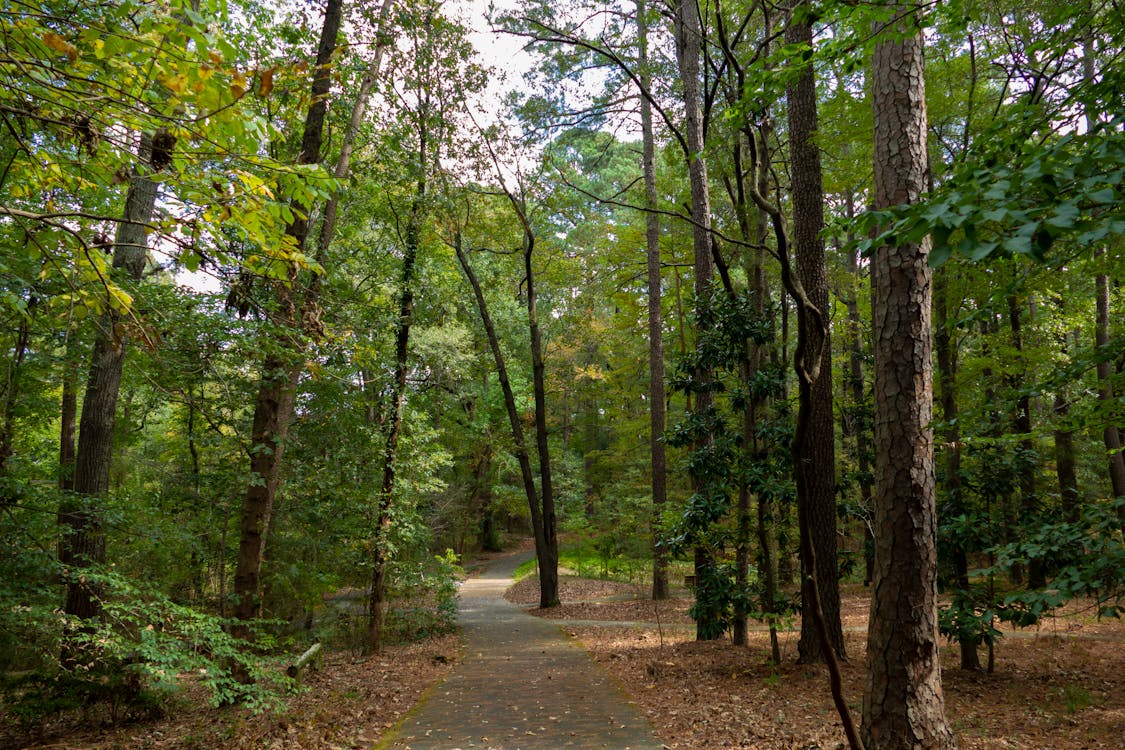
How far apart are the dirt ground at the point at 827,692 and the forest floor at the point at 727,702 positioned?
0.06ft

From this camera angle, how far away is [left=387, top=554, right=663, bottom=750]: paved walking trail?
5.52 metres

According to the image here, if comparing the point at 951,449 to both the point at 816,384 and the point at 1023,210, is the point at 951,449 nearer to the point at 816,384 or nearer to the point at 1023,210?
the point at 816,384

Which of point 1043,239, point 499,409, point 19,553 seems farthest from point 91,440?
point 499,409

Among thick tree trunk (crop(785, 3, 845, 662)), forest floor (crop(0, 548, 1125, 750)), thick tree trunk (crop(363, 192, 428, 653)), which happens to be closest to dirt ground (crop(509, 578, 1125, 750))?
forest floor (crop(0, 548, 1125, 750))

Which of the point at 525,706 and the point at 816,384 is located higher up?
the point at 816,384

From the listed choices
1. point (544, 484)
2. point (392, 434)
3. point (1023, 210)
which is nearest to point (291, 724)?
point (392, 434)

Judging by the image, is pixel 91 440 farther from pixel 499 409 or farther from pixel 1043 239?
pixel 499 409

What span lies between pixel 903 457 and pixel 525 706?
5100 millimetres

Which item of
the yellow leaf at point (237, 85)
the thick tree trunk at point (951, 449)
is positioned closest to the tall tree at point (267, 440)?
the yellow leaf at point (237, 85)

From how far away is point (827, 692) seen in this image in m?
6.32

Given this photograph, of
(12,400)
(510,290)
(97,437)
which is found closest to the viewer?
(97,437)

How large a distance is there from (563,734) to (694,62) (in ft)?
32.2

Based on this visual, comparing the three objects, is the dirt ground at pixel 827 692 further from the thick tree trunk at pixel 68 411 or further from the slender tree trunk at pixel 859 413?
the thick tree trunk at pixel 68 411

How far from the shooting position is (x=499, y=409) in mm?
26875
